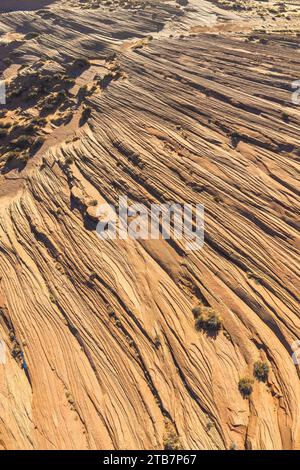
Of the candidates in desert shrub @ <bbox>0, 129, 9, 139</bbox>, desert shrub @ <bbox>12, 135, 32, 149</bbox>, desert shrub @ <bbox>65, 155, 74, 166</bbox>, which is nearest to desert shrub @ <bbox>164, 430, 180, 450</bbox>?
desert shrub @ <bbox>65, 155, 74, 166</bbox>

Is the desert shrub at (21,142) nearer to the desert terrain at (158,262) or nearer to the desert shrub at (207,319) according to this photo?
the desert terrain at (158,262)

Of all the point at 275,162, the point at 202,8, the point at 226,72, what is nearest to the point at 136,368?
the point at 275,162

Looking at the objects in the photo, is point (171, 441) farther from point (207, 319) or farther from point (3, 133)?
point (3, 133)

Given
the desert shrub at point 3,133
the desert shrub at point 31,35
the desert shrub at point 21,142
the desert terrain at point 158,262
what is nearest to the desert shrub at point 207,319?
the desert terrain at point 158,262

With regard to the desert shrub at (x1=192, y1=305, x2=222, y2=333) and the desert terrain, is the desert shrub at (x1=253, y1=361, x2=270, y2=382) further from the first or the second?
the desert shrub at (x1=192, y1=305, x2=222, y2=333)

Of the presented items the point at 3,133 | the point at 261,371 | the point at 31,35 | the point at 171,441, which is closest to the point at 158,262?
the point at 261,371

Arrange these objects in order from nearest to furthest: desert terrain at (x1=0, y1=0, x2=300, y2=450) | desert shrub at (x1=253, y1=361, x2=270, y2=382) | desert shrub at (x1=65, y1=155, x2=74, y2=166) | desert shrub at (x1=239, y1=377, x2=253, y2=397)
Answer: desert terrain at (x1=0, y1=0, x2=300, y2=450)
desert shrub at (x1=239, y1=377, x2=253, y2=397)
desert shrub at (x1=253, y1=361, x2=270, y2=382)
desert shrub at (x1=65, y1=155, x2=74, y2=166)

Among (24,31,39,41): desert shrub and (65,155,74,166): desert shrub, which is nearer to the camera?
(65,155,74,166): desert shrub
